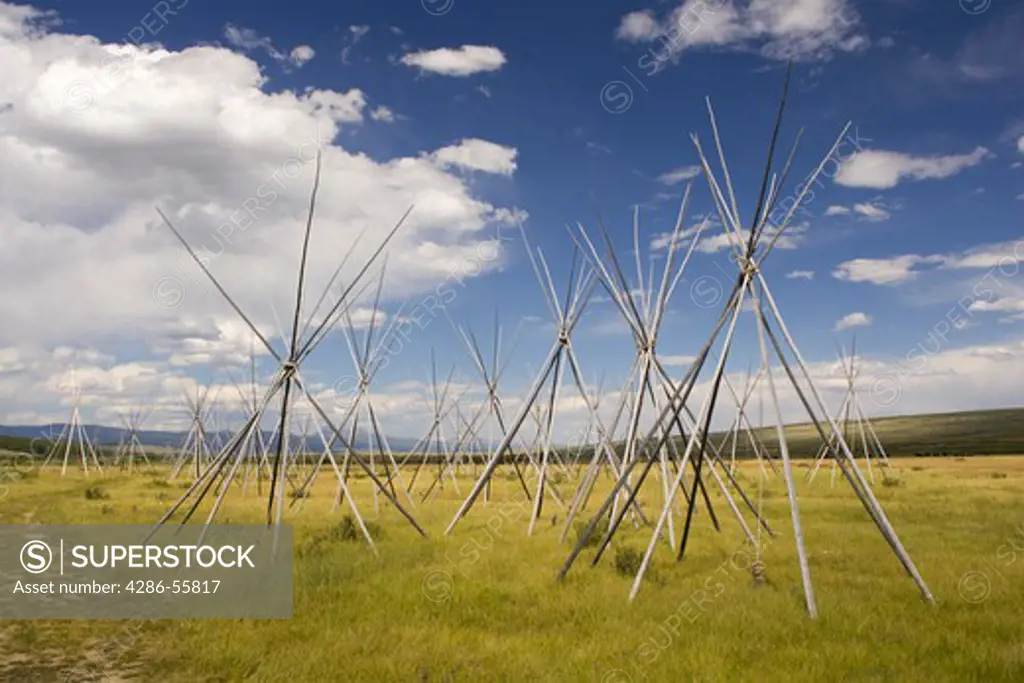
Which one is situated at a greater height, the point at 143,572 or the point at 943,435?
the point at 143,572

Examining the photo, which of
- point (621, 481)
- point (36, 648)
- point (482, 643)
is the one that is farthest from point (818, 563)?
point (36, 648)

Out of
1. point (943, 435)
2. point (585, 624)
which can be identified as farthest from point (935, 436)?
point (585, 624)

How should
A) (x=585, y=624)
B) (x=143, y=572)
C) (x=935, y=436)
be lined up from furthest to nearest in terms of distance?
1. (x=935, y=436)
2. (x=143, y=572)
3. (x=585, y=624)

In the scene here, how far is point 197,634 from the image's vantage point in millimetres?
7328

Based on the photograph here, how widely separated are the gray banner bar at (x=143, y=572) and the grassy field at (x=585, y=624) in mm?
418

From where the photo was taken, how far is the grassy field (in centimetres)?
614

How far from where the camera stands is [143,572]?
34.0 feet

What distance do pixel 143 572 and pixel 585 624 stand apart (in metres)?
7.20

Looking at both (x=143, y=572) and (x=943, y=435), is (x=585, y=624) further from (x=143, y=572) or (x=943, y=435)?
(x=943, y=435)

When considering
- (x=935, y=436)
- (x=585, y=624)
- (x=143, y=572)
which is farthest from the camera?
(x=935, y=436)

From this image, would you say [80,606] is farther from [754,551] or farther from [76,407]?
[76,407]

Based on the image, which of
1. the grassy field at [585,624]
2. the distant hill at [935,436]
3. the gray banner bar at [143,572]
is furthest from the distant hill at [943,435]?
the gray banner bar at [143,572]

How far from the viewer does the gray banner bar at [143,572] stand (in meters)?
8.32

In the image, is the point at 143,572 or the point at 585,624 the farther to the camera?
the point at 143,572
